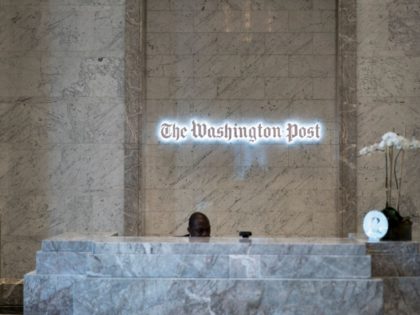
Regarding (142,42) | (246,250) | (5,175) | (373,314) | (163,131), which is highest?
(142,42)

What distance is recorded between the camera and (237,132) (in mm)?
10391

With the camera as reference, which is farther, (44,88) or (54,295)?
(44,88)

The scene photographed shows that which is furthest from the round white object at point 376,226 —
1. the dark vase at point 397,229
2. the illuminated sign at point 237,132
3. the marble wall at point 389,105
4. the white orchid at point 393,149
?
the illuminated sign at point 237,132

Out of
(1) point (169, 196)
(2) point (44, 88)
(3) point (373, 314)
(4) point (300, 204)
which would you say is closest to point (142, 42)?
(2) point (44, 88)

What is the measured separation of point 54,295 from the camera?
6.54 m

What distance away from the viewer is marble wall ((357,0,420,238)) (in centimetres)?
1013

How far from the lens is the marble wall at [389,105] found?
1013cm

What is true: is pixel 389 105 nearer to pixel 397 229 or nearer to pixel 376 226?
pixel 397 229

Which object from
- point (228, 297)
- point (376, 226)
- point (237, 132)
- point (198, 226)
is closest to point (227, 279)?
point (228, 297)

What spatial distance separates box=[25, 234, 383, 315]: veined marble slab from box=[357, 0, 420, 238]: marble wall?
4.08m

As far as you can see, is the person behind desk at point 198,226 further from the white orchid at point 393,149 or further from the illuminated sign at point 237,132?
the illuminated sign at point 237,132

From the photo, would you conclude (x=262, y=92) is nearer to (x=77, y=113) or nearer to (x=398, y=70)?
(x=398, y=70)

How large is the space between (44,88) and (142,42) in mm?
1603

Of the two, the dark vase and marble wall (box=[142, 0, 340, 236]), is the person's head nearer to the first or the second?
the dark vase
